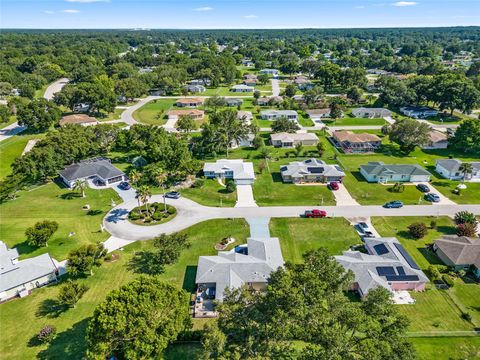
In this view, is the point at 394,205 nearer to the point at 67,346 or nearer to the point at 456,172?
the point at 456,172

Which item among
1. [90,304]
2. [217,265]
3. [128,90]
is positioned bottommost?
[90,304]

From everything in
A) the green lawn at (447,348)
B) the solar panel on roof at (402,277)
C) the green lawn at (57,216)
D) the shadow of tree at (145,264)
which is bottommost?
the green lawn at (447,348)

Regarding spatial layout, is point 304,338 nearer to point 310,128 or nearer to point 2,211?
point 2,211

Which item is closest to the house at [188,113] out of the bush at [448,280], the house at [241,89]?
the house at [241,89]

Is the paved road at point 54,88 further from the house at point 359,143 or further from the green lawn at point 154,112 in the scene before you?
the house at point 359,143

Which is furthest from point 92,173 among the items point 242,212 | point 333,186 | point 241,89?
point 241,89

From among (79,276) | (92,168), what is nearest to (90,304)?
(79,276)
